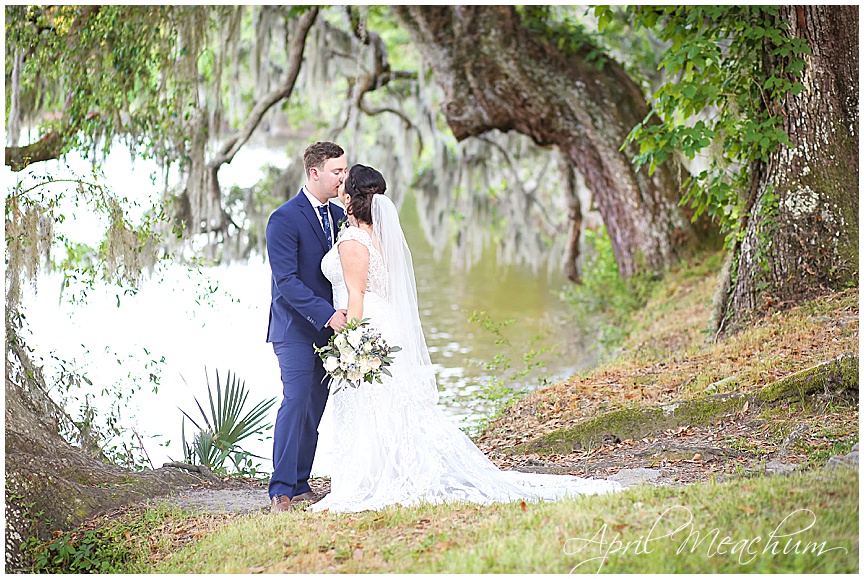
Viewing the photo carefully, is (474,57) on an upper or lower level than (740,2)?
upper

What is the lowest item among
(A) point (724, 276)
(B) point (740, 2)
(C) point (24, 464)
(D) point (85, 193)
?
(C) point (24, 464)

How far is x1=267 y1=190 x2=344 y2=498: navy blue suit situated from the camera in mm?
4539

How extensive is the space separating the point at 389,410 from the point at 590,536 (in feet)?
4.97

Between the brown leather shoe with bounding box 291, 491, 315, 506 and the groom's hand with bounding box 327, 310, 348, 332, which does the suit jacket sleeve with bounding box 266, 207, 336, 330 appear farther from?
the brown leather shoe with bounding box 291, 491, 315, 506

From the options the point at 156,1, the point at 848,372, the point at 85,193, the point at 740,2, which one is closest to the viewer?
the point at 848,372

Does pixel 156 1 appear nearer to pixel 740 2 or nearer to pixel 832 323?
pixel 740 2

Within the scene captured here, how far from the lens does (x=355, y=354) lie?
4.29m

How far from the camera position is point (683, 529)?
11.0 feet

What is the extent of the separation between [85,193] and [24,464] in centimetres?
198

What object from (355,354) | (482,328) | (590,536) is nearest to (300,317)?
(355,354)

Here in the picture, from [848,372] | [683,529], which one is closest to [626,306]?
[848,372]

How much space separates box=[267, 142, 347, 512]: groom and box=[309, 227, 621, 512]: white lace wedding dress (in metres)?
0.13

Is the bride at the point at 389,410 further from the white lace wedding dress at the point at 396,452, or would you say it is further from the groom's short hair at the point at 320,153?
the groom's short hair at the point at 320,153

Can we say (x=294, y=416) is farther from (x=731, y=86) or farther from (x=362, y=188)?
(x=731, y=86)
